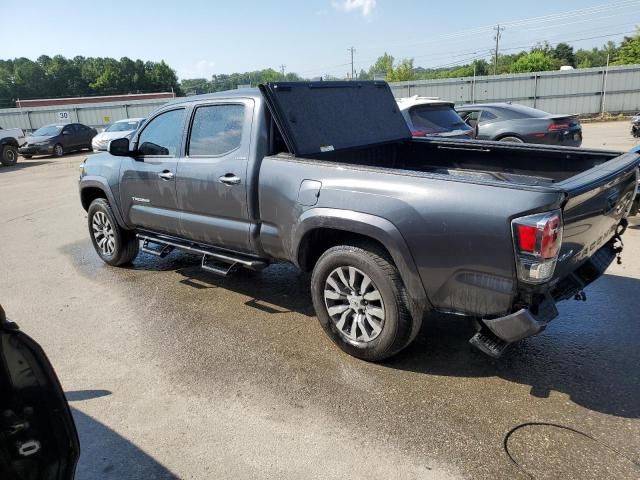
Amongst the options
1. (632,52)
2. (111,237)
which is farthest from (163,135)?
(632,52)

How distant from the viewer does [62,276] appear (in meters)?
6.14

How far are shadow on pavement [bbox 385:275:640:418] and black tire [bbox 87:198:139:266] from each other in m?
3.75

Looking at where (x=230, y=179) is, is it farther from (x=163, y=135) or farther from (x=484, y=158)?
(x=484, y=158)

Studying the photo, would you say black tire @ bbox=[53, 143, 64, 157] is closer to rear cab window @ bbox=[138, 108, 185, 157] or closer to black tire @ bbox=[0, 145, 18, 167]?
black tire @ bbox=[0, 145, 18, 167]

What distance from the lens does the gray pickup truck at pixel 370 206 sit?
293 centimetres

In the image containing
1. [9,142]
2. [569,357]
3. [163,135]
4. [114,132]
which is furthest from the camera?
[9,142]

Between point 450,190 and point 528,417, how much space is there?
1.45m

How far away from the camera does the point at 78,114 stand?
29.8m

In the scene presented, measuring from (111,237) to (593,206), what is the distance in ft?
17.2

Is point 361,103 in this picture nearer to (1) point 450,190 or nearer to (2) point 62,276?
(1) point 450,190

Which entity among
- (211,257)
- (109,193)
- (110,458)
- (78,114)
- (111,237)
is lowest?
(110,458)

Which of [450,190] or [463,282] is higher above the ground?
[450,190]

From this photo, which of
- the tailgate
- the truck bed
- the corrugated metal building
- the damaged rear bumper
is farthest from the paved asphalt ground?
the corrugated metal building

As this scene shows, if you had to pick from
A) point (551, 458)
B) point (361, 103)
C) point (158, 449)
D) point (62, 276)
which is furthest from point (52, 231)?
point (551, 458)
